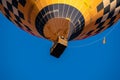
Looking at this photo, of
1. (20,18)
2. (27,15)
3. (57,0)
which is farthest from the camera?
(20,18)

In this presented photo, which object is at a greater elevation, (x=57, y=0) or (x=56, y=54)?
(x=57, y=0)

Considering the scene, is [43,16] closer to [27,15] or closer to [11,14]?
[27,15]

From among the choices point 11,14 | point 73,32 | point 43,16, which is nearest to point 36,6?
point 43,16

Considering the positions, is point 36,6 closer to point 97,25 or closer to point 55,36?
point 55,36

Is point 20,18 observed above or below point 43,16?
below

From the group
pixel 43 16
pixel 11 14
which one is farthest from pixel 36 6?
pixel 11 14

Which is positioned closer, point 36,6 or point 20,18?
point 36,6

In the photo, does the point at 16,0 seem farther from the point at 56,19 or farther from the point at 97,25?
the point at 97,25

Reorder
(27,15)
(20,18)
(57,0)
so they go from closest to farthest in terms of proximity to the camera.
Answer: (57,0) → (27,15) → (20,18)

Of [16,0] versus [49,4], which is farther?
[16,0]
